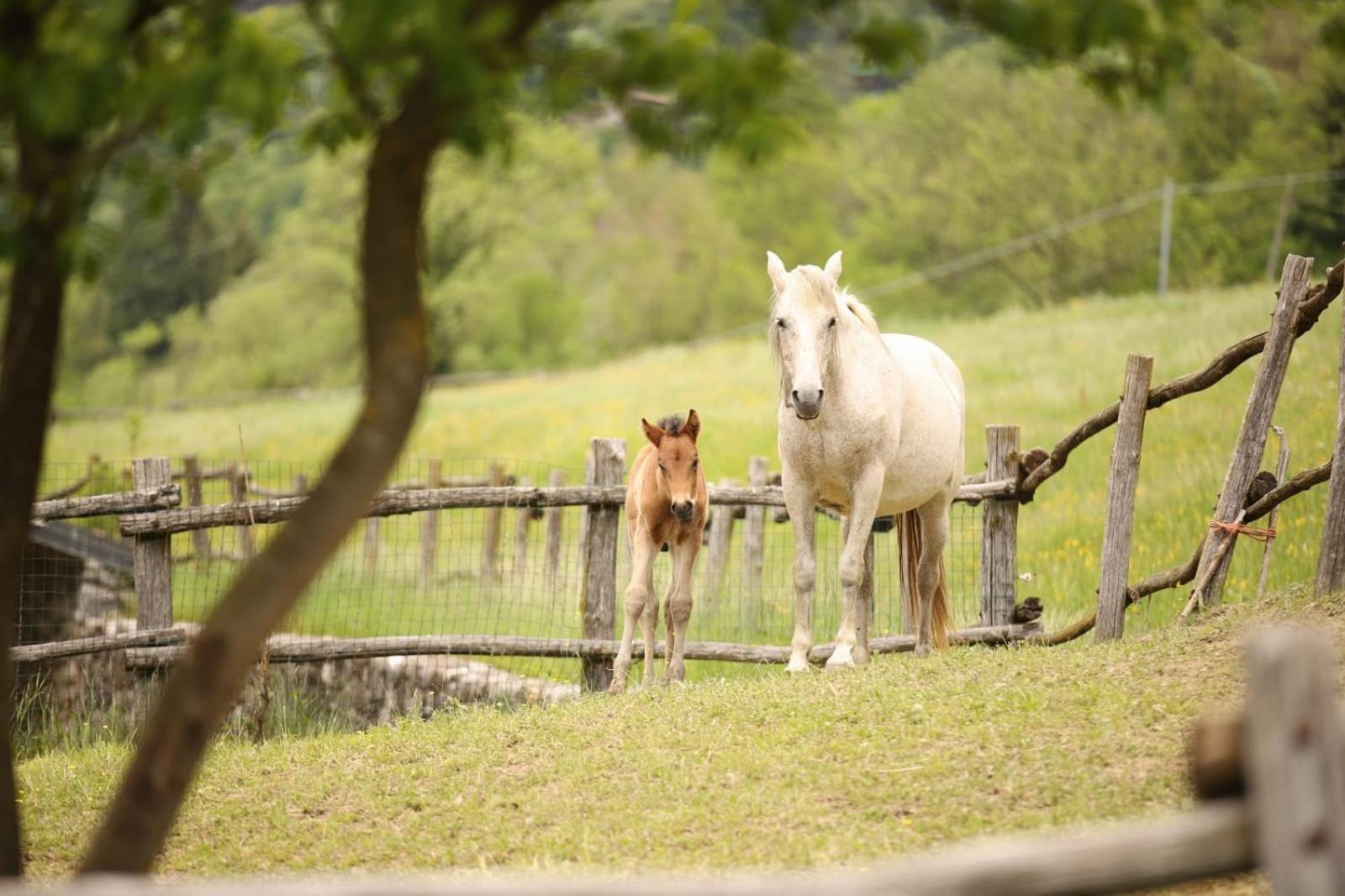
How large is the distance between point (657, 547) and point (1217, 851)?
6287 mm

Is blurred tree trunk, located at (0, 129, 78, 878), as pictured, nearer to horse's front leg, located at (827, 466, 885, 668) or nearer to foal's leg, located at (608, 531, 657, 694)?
foal's leg, located at (608, 531, 657, 694)

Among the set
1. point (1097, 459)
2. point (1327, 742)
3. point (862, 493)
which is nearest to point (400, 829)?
point (862, 493)

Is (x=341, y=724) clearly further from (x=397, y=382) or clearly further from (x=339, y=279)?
(x=339, y=279)

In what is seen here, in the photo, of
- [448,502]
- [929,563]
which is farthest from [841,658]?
[448,502]

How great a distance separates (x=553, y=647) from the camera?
31.4 feet

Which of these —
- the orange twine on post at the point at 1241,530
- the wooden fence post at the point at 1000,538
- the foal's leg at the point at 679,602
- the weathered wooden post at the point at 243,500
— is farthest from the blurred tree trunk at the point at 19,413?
the weathered wooden post at the point at 243,500

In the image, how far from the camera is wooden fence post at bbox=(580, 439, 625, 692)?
9.80 m

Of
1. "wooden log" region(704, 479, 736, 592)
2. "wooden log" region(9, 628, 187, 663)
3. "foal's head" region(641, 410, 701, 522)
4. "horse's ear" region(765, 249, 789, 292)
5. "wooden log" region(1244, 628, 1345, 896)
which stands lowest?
"wooden log" region(9, 628, 187, 663)

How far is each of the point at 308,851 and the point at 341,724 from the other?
469cm

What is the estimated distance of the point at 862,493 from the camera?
845 centimetres

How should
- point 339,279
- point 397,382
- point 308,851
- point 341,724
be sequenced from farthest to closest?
point 339,279, point 341,724, point 308,851, point 397,382

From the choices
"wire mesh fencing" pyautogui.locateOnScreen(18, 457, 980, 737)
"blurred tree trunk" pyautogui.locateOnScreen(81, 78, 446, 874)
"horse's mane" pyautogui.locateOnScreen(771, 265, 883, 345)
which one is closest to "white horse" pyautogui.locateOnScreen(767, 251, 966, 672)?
"horse's mane" pyautogui.locateOnScreen(771, 265, 883, 345)

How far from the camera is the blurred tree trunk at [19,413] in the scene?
425 centimetres

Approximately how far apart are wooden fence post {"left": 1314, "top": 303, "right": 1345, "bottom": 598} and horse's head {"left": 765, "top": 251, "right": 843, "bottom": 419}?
2.84 m
